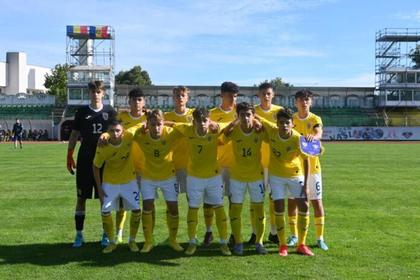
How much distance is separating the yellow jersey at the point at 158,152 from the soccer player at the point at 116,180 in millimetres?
186

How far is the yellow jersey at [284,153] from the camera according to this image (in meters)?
6.98

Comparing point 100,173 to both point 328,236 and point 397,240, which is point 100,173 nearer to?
point 328,236

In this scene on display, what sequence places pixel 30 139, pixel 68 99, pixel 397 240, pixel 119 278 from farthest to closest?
pixel 68 99
pixel 30 139
pixel 397 240
pixel 119 278

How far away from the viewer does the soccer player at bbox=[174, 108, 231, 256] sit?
7027mm

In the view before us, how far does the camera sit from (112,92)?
64.9 metres

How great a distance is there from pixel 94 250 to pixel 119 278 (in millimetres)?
1462

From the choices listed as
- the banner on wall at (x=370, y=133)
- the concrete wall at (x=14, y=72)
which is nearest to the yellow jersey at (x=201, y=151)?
the banner on wall at (x=370, y=133)

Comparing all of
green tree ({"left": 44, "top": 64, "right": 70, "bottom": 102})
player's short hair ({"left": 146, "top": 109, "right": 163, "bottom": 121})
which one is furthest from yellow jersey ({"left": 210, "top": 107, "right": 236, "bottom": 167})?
green tree ({"left": 44, "top": 64, "right": 70, "bottom": 102})

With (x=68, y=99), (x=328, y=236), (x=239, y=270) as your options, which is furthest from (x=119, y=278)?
(x=68, y=99)

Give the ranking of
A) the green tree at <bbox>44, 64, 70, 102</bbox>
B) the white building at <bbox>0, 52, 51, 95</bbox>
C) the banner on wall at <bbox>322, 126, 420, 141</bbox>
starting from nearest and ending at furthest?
the banner on wall at <bbox>322, 126, 420, 141</bbox>
the green tree at <bbox>44, 64, 70, 102</bbox>
the white building at <bbox>0, 52, 51, 95</bbox>

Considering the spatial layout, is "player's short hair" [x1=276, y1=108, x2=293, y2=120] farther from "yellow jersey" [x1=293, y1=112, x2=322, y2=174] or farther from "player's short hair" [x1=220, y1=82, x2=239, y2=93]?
"player's short hair" [x1=220, y1=82, x2=239, y2=93]

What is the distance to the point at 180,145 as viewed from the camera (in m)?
7.45

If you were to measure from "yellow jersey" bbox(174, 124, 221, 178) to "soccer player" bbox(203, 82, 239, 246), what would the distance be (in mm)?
440

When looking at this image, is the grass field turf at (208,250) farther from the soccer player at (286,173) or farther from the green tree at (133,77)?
the green tree at (133,77)
